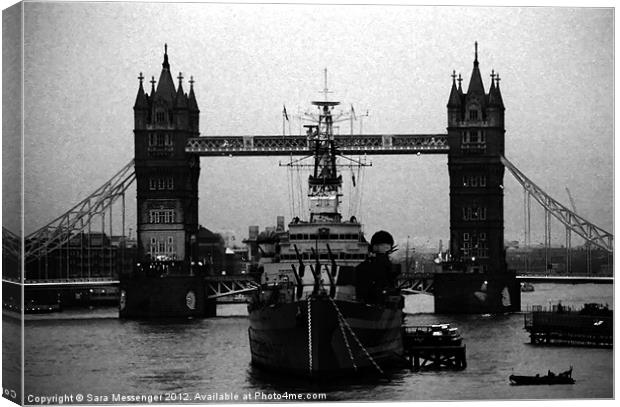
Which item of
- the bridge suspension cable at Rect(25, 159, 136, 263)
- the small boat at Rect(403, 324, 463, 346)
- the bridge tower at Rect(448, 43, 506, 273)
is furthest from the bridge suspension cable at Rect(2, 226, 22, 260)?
the bridge tower at Rect(448, 43, 506, 273)

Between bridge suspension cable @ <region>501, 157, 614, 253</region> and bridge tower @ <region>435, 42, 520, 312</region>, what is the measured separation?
237 cm

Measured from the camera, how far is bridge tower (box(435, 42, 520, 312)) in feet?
214

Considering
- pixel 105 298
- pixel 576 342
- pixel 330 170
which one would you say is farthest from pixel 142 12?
pixel 105 298

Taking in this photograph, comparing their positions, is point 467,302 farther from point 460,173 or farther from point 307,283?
point 307,283

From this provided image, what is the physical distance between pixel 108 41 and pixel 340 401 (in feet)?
29.9

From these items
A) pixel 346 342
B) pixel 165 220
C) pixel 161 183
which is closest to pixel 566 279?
pixel 346 342

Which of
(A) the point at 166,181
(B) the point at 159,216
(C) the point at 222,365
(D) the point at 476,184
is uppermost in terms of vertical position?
(A) the point at 166,181

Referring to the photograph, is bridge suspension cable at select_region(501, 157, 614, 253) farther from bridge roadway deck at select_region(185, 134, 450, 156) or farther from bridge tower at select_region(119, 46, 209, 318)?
bridge tower at select_region(119, 46, 209, 318)

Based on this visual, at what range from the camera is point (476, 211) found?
68312mm

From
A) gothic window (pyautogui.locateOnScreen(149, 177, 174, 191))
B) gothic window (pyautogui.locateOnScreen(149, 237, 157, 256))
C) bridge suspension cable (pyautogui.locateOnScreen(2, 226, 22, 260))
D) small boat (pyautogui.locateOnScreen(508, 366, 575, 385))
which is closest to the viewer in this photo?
bridge suspension cable (pyautogui.locateOnScreen(2, 226, 22, 260))

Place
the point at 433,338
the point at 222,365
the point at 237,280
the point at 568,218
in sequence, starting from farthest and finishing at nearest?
the point at 237,280 < the point at 568,218 < the point at 433,338 < the point at 222,365

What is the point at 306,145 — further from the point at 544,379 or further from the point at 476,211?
the point at 544,379

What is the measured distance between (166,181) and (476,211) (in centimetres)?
1149

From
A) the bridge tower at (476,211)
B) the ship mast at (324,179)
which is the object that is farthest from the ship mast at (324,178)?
the bridge tower at (476,211)
